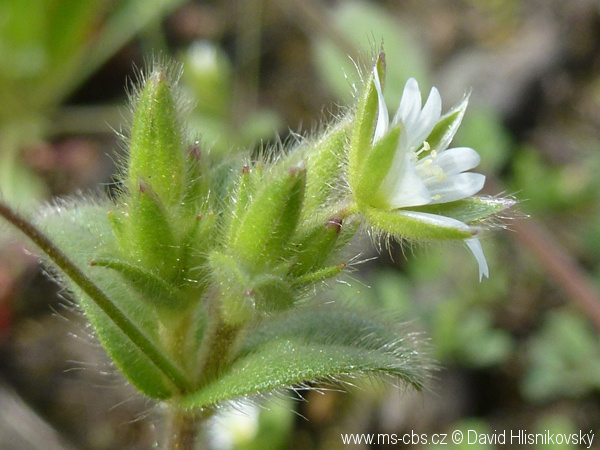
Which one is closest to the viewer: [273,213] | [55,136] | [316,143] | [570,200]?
[273,213]

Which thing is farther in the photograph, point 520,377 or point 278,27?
point 278,27

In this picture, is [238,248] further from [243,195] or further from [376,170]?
[376,170]

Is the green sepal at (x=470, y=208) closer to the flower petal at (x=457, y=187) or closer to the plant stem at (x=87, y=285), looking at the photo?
the flower petal at (x=457, y=187)

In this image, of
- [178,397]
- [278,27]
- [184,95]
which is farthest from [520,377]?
[278,27]

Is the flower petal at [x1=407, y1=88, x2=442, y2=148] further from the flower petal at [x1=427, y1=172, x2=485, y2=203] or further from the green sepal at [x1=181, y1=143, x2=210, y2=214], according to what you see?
the green sepal at [x1=181, y1=143, x2=210, y2=214]

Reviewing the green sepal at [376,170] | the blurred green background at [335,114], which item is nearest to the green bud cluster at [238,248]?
the green sepal at [376,170]

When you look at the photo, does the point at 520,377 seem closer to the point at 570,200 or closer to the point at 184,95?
the point at 570,200
